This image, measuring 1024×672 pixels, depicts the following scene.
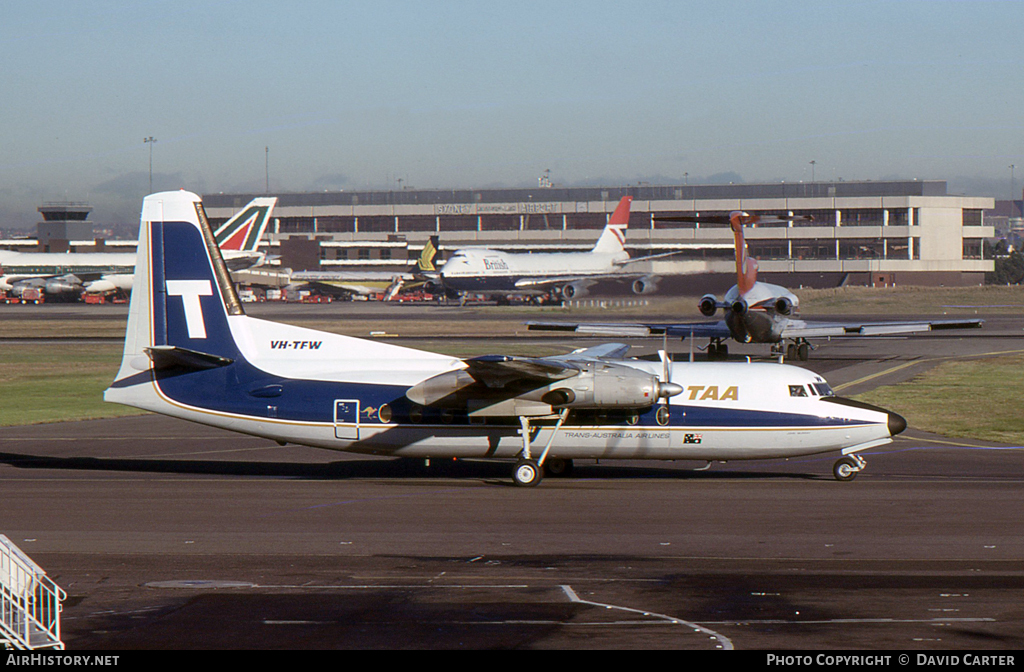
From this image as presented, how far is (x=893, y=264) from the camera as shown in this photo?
486ft

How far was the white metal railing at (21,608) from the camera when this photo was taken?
12024mm

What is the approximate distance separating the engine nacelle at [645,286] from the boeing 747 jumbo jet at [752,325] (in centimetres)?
3943

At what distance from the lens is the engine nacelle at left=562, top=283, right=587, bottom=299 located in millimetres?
111000

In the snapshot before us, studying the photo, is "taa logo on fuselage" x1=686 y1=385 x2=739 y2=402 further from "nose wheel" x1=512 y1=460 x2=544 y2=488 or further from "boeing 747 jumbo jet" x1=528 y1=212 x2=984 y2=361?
"boeing 747 jumbo jet" x1=528 y1=212 x2=984 y2=361

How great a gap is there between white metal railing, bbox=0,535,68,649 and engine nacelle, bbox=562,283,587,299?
9833 cm

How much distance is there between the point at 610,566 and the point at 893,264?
466 ft

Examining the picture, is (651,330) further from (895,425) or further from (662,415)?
(662,415)

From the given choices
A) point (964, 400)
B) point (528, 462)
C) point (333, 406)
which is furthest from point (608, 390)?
point (964, 400)

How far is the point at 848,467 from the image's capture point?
26469 millimetres

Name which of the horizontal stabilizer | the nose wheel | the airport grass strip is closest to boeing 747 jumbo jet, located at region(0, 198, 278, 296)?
the airport grass strip

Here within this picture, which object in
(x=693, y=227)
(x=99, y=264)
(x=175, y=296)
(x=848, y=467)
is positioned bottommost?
(x=848, y=467)

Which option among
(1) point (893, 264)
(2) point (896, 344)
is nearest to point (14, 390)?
(2) point (896, 344)

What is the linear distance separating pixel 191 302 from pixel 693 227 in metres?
137

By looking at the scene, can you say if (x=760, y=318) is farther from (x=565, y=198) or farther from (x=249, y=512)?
(x=565, y=198)
